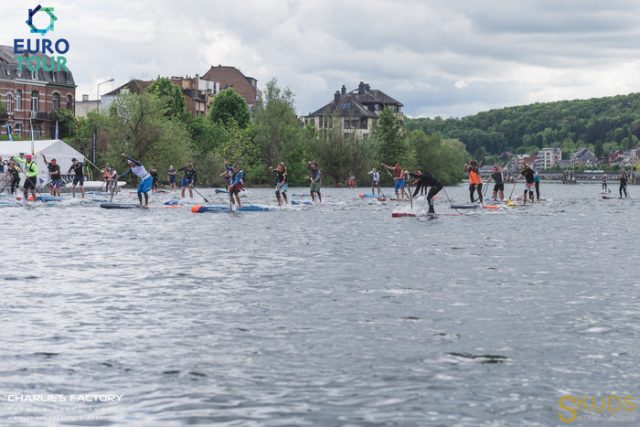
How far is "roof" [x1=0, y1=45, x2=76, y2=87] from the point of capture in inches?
4149

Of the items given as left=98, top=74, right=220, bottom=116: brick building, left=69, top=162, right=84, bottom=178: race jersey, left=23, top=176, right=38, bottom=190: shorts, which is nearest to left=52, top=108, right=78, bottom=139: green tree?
left=98, top=74, right=220, bottom=116: brick building

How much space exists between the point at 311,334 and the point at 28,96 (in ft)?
335

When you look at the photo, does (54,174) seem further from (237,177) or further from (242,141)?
(242,141)

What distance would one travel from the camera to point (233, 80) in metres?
186

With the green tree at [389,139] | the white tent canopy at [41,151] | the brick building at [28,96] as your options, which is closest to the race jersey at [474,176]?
the white tent canopy at [41,151]

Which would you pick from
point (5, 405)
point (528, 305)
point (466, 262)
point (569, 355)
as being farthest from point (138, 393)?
point (466, 262)

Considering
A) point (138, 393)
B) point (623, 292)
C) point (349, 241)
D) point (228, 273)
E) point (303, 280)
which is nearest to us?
point (138, 393)

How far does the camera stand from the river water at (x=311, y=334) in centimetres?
858

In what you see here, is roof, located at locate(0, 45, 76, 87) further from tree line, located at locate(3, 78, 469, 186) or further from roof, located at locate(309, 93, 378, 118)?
roof, located at locate(309, 93, 378, 118)

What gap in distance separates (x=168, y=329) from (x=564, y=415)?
226 inches

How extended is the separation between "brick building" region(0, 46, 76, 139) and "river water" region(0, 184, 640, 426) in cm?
8488

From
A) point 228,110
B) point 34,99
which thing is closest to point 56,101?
point 34,99

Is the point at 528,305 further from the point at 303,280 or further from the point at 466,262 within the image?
the point at 466,262

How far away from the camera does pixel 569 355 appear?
10852mm
